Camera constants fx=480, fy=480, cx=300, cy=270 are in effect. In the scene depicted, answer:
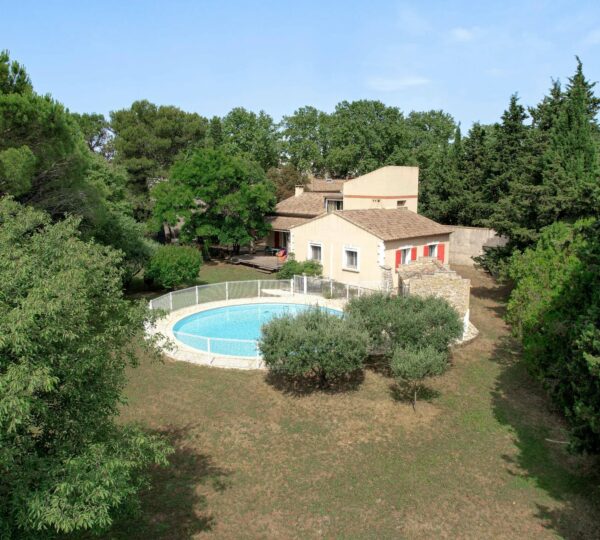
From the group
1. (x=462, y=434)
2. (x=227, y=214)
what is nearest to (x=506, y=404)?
(x=462, y=434)

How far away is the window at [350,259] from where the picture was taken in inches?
1155

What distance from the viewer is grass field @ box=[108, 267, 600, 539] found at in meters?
10.0

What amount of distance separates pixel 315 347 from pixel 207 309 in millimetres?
11758

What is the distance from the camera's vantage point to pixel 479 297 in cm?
2883

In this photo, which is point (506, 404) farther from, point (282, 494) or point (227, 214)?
point (227, 214)

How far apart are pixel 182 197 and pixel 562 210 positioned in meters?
25.3

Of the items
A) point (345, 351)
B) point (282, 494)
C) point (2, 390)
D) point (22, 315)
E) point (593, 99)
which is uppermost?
point (593, 99)

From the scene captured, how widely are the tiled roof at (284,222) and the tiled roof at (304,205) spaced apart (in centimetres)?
49

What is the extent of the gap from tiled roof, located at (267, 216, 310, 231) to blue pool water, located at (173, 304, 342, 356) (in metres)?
15.2

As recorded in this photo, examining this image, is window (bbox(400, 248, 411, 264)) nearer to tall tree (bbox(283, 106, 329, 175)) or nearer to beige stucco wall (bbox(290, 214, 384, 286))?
beige stucco wall (bbox(290, 214, 384, 286))

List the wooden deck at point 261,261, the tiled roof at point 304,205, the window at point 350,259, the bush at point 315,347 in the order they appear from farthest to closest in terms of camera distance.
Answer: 1. the tiled roof at point 304,205
2. the wooden deck at point 261,261
3. the window at point 350,259
4. the bush at point 315,347

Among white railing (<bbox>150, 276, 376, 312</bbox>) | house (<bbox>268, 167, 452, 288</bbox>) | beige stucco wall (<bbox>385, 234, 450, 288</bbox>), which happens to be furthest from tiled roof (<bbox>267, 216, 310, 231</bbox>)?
white railing (<bbox>150, 276, 376, 312</bbox>)

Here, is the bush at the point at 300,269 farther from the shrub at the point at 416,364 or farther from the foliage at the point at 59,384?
the foliage at the point at 59,384

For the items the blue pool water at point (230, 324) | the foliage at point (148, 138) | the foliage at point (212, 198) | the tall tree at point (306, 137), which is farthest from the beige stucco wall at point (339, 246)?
the tall tree at point (306, 137)
